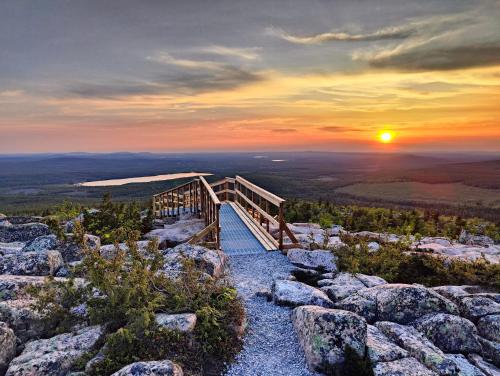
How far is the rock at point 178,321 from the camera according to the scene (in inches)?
197

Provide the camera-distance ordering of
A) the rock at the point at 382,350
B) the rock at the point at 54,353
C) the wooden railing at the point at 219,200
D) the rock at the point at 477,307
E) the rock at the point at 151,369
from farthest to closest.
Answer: the wooden railing at the point at 219,200
the rock at the point at 477,307
the rock at the point at 382,350
the rock at the point at 54,353
the rock at the point at 151,369

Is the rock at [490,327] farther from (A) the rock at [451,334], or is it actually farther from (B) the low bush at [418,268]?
A: (B) the low bush at [418,268]

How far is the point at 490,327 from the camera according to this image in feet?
19.4

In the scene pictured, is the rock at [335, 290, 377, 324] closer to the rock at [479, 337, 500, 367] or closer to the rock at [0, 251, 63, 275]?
the rock at [479, 337, 500, 367]

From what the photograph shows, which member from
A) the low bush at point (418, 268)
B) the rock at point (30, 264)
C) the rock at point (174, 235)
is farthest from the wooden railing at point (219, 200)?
the rock at point (30, 264)

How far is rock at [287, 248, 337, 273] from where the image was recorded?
28.0ft

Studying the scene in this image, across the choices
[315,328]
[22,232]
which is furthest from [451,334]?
[22,232]

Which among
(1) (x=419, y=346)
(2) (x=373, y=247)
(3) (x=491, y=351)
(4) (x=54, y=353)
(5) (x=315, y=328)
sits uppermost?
(5) (x=315, y=328)

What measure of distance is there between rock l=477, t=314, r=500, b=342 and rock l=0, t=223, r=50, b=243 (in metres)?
12.4

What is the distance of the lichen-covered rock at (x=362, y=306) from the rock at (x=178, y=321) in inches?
106

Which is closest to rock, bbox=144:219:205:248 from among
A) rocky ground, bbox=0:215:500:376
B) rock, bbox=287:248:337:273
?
rocky ground, bbox=0:215:500:376

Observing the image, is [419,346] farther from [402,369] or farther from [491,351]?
[491,351]

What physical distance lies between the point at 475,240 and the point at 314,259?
10.1 m

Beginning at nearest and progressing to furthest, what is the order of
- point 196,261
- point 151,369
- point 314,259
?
1. point 151,369
2. point 196,261
3. point 314,259
